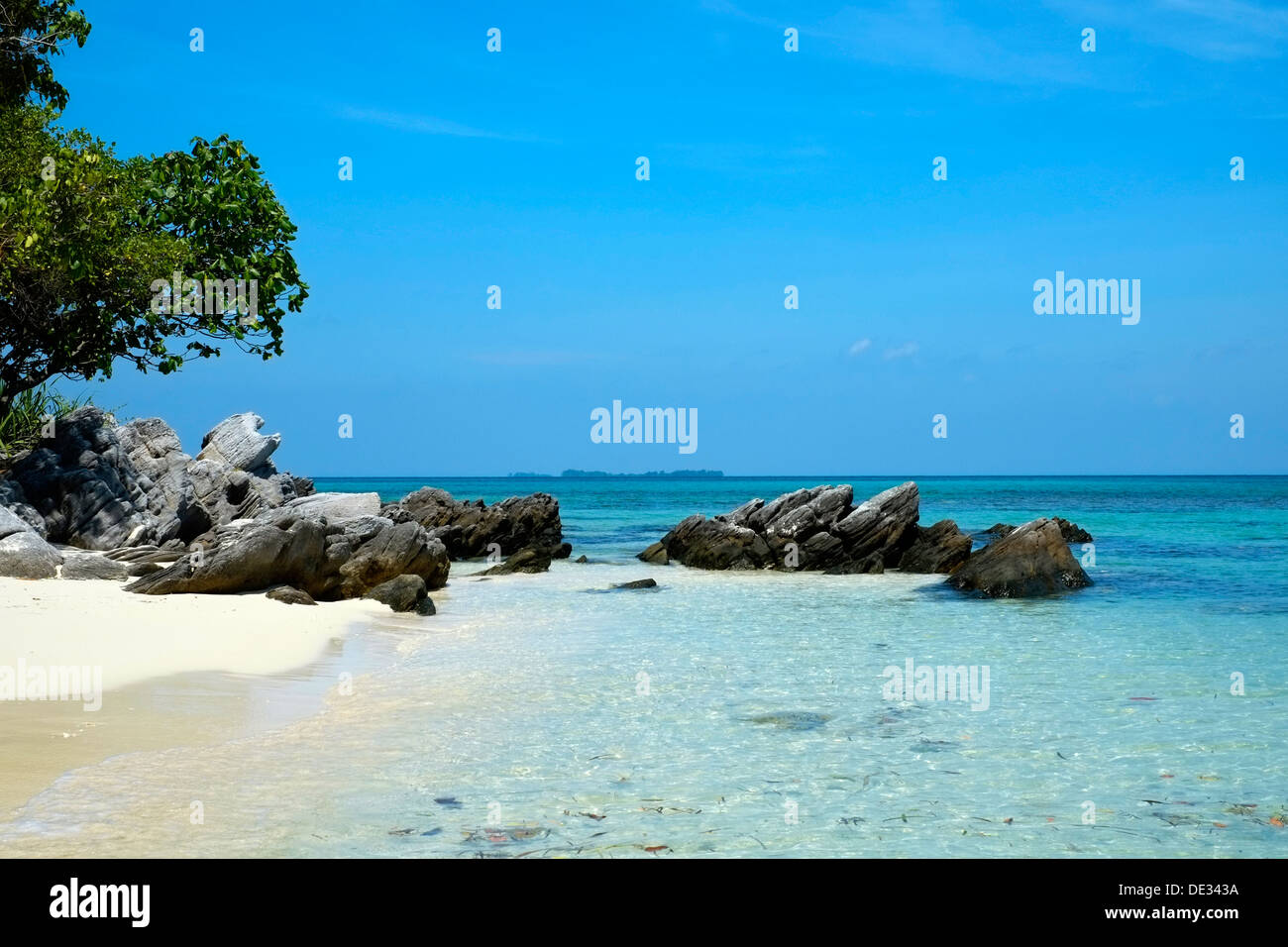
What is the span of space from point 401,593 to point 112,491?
11261 millimetres

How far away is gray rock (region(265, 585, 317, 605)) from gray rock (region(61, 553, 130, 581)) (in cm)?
379

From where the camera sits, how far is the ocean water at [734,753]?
7.85 meters

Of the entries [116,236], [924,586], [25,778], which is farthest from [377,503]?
[25,778]

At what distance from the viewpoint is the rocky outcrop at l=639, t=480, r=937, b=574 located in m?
33.4

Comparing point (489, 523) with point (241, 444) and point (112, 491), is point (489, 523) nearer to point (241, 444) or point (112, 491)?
point (241, 444)

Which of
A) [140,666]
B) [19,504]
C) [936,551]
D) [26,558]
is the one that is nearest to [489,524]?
[936,551]

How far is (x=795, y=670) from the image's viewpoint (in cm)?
1550

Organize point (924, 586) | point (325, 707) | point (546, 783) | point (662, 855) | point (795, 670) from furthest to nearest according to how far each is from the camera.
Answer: point (924, 586) → point (795, 670) → point (325, 707) → point (546, 783) → point (662, 855)

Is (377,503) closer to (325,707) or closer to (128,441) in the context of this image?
(128,441)

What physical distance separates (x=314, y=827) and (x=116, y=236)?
64.7 feet

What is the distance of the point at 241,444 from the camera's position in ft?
124

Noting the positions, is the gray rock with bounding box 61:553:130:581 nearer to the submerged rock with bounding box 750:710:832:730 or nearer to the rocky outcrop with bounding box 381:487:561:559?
the submerged rock with bounding box 750:710:832:730

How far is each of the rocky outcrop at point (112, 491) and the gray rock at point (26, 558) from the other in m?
4.53

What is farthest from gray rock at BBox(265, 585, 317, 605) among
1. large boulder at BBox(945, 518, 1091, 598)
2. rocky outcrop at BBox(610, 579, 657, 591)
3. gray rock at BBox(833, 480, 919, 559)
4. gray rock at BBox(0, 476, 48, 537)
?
gray rock at BBox(833, 480, 919, 559)
